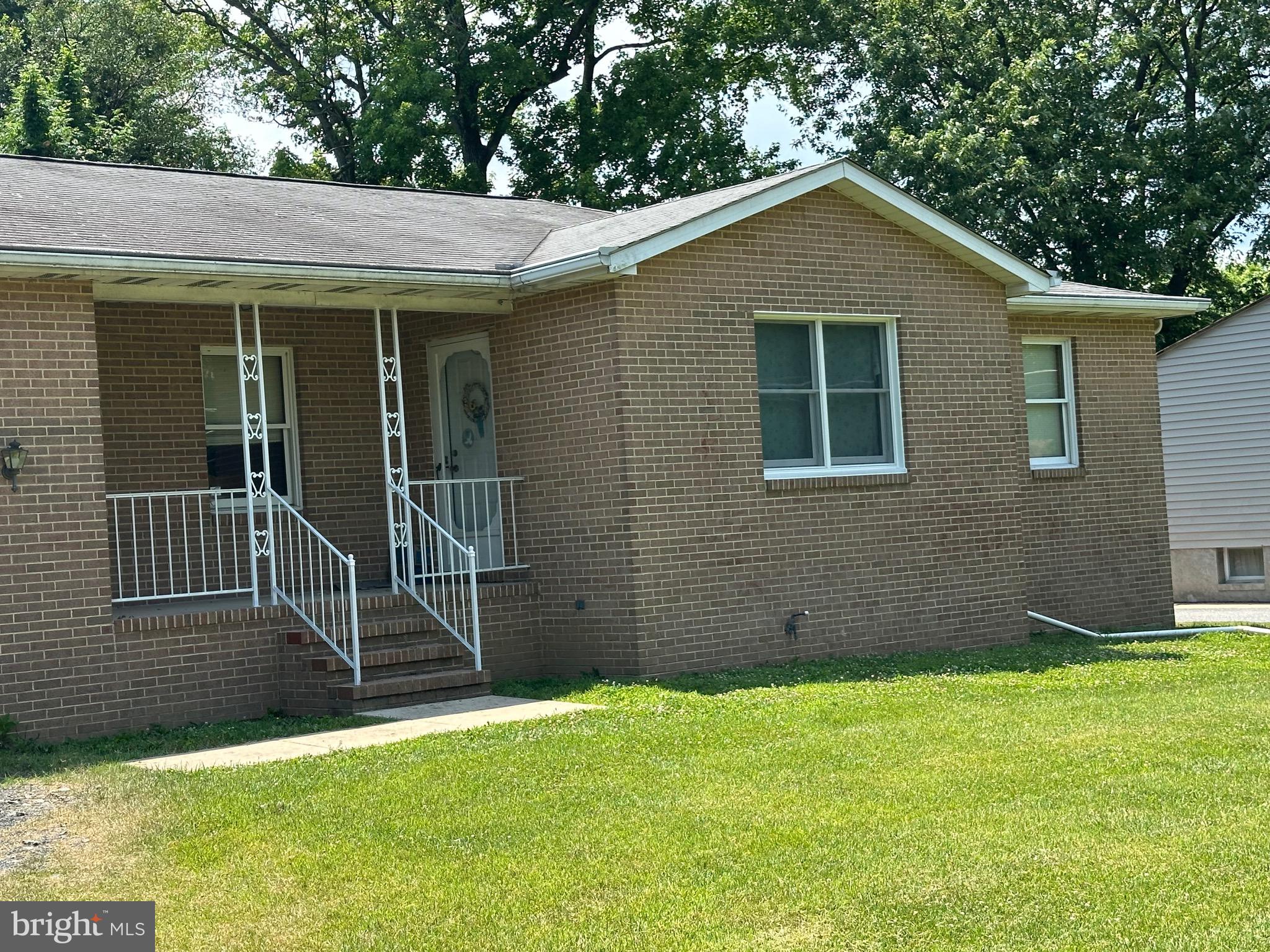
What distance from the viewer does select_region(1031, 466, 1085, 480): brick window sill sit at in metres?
15.6

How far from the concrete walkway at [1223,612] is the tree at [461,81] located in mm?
12402

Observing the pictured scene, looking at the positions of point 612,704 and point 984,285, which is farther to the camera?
point 984,285

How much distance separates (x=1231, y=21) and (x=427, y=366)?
19.0 meters

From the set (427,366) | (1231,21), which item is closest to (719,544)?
(427,366)

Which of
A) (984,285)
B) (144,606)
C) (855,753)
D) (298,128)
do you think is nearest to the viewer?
(855,753)

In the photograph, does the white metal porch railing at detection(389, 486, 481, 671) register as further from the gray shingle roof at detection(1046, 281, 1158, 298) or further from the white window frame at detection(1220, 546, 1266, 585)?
the white window frame at detection(1220, 546, 1266, 585)

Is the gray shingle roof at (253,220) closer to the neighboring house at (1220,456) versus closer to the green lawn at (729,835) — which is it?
the green lawn at (729,835)

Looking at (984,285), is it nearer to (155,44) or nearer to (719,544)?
(719,544)

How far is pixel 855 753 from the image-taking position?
8000 mm

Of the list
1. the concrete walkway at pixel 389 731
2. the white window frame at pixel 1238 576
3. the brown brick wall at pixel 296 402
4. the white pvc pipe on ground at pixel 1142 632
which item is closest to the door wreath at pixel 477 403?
the brown brick wall at pixel 296 402

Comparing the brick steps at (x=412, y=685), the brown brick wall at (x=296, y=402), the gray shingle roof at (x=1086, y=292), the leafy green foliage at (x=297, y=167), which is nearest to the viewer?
the brick steps at (x=412, y=685)

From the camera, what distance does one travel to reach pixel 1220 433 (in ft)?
71.5

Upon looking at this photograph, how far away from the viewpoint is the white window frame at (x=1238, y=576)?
21.8 m

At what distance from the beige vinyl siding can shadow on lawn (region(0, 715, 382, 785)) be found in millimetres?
15013
